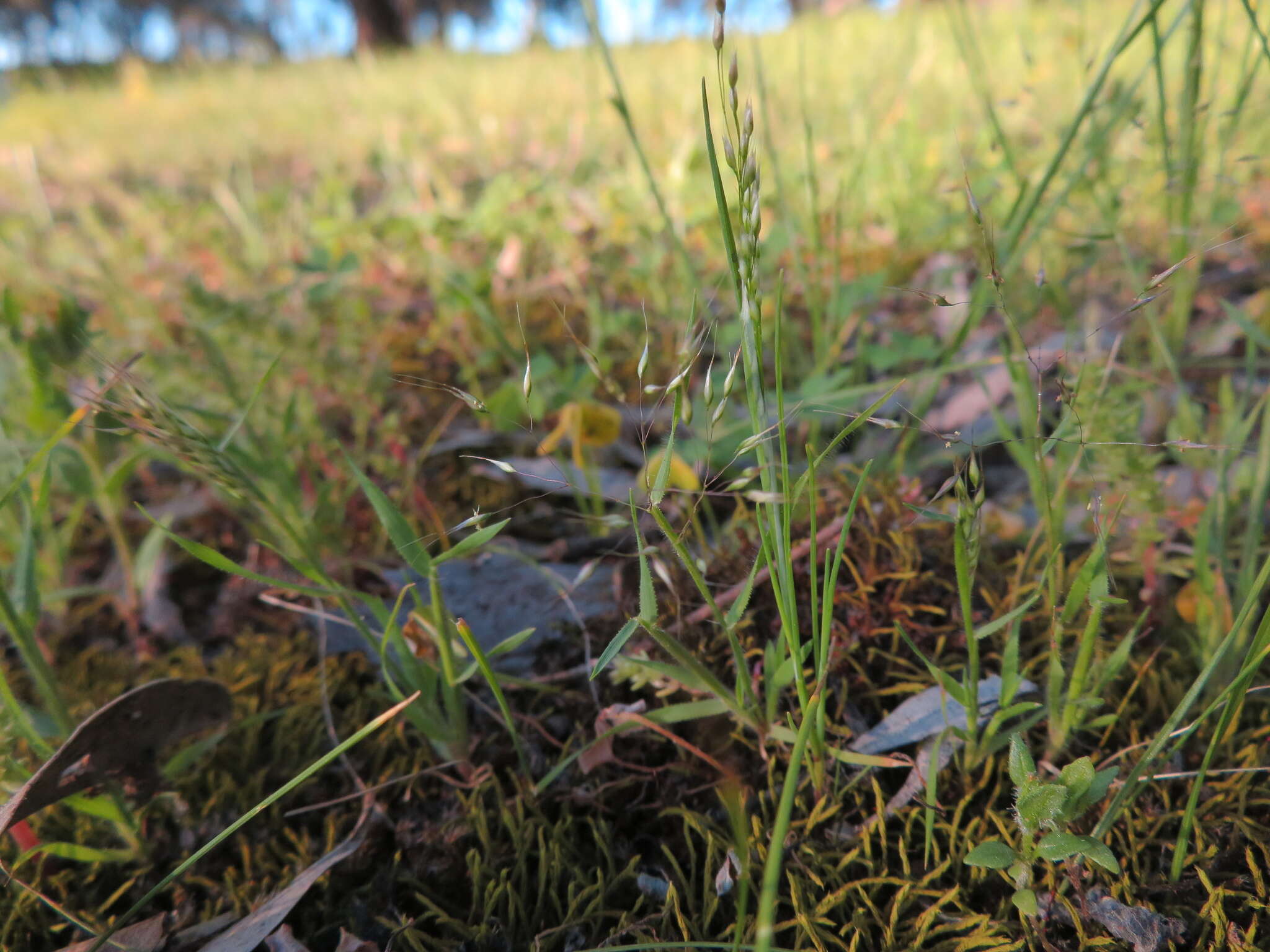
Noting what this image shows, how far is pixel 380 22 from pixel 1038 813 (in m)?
20.6

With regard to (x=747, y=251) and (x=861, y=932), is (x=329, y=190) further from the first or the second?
(x=861, y=932)

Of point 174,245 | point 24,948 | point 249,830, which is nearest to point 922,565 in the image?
point 249,830

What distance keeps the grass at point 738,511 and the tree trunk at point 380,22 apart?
58.1 feet

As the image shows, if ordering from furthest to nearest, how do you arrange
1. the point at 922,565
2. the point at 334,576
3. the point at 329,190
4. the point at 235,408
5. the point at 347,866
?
the point at 329,190, the point at 235,408, the point at 334,576, the point at 922,565, the point at 347,866

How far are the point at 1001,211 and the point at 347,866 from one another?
216 cm

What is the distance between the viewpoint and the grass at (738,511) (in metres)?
0.85

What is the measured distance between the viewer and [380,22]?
17312 millimetres

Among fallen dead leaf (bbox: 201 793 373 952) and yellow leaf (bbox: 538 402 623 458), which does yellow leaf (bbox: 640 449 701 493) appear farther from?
fallen dead leaf (bbox: 201 793 373 952)

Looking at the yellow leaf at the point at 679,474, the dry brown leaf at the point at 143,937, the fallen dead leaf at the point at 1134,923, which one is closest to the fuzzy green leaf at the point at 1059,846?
the fallen dead leaf at the point at 1134,923

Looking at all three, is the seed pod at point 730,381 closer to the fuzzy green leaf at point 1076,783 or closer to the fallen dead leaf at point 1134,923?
the fuzzy green leaf at point 1076,783

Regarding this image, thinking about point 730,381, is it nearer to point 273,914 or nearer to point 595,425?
point 595,425

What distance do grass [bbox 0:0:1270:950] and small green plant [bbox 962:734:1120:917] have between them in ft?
0.12

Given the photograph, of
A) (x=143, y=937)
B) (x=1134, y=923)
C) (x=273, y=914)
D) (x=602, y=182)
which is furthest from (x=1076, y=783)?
(x=602, y=182)

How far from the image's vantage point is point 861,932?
85 centimetres
